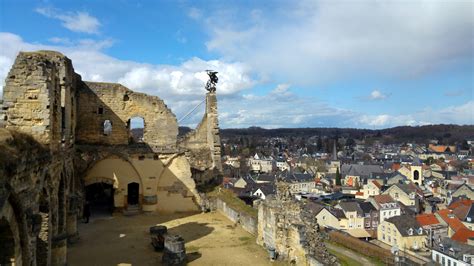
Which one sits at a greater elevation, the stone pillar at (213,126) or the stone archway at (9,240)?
the stone pillar at (213,126)

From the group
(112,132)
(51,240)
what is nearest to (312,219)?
(51,240)

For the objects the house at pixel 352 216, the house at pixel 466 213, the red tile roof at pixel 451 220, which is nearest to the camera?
the red tile roof at pixel 451 220

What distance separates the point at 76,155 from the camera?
1778 cm

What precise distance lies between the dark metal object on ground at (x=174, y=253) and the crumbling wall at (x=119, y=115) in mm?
7741

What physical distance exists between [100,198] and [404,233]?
120ft

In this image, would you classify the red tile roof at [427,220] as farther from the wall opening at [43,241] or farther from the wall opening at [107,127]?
the wall opening at [43,241]

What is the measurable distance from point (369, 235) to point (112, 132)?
41900mm

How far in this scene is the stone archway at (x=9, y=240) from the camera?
7.29m

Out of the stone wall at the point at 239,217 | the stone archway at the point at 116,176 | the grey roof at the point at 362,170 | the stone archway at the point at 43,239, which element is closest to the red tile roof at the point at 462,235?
the stone wall at the point at 239,217

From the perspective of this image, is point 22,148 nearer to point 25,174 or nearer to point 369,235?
point 25,174

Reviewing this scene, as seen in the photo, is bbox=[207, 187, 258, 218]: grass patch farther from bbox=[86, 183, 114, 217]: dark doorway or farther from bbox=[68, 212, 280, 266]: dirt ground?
bbox=[86, 183, 114, 217]: dark doorway

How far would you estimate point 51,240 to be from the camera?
10.6 meters

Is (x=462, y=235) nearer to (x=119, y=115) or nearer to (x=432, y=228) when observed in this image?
(x=432, y=228)

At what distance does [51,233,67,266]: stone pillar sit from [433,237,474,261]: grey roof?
37.8 meters
